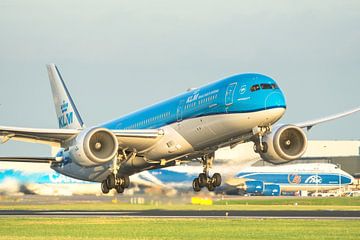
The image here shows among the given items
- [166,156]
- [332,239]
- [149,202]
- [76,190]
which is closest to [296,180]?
[76,190]

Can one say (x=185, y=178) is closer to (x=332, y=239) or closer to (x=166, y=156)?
(x=166, y=156)

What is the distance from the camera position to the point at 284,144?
55938 millimetres

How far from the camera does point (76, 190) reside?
83938 mm

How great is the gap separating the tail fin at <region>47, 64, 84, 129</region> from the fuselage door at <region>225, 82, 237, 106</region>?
2171 centimetres

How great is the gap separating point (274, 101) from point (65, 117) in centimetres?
2689

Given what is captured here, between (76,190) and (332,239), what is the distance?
49.1 metres

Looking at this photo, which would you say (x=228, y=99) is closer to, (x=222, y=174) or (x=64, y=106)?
(x=222, y=174)

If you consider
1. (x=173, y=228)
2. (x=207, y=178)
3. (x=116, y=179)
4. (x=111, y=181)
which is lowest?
(x=173, y=228)

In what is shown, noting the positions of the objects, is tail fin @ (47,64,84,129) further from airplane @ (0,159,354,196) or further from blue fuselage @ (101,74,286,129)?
blue fuselage @ (101,74,286,129)

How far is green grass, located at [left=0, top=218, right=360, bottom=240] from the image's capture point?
39469 millimetres

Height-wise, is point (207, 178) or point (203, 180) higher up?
point (207, 178)

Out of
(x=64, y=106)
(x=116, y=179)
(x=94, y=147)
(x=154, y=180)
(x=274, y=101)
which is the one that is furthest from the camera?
(x=154, y=180)

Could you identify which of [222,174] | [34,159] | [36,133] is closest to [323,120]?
[222,174]

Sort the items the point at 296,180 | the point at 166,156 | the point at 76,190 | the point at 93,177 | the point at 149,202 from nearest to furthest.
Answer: the point at 166,156
the point at 93,177
the point at 149,202
the point at 76,190
the point at 296,180
